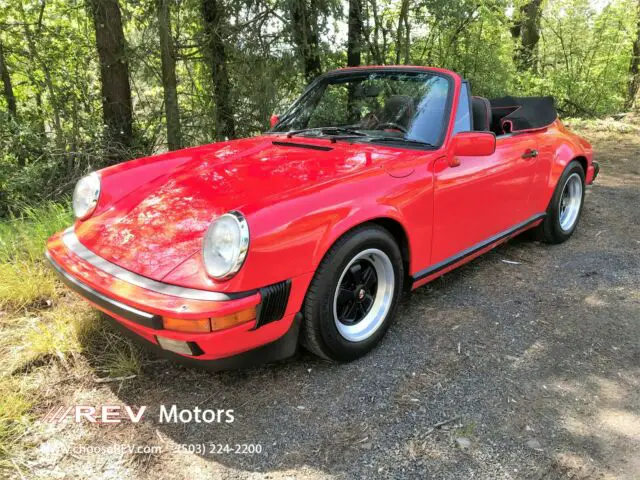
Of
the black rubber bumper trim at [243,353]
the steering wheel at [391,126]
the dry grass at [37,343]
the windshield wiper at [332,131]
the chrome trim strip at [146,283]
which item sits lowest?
the dry grass at [37,343]

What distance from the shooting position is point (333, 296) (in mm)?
2236

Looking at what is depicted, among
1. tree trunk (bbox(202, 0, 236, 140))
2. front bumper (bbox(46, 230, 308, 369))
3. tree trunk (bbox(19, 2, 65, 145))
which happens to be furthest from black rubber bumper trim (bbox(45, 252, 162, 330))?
tree trunk (bbox(19, 2, 65, 145))

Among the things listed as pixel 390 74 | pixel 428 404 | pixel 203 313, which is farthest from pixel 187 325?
pixel 390 74

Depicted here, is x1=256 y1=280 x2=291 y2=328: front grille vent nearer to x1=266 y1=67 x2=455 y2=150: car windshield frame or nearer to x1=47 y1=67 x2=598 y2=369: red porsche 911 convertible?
x1=47 y1=67 x2=598 y2=369: red porsche 911 convertible

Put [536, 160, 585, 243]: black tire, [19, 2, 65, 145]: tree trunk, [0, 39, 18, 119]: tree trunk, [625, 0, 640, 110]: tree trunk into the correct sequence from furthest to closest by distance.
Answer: [625, 0, 640, 110]: tree trunk, [0, 39, 18, 119]: tree trunk, [19, 2, 65, 145]: tree trunk, [536, 160, 585, 243]: black tire

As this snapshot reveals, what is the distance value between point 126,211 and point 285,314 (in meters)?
1.07

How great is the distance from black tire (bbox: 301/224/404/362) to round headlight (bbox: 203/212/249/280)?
0.42m

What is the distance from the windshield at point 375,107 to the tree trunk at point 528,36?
1030 cm

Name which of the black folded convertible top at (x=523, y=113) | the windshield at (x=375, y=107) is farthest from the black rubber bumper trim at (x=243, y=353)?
the black folded convertible top at (x=523, y=113)

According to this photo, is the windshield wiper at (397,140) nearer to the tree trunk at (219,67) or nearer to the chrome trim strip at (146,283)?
the chrome trim strip at (146,283)

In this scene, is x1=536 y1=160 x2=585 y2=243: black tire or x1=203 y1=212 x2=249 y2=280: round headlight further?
x1=536 y1=160 x2=585 y2=243: black tire

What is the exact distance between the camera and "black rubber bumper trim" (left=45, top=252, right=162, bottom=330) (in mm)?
1851

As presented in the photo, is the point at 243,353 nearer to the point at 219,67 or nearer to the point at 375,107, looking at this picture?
the point at 375,107

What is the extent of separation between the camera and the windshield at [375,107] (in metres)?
2.94
